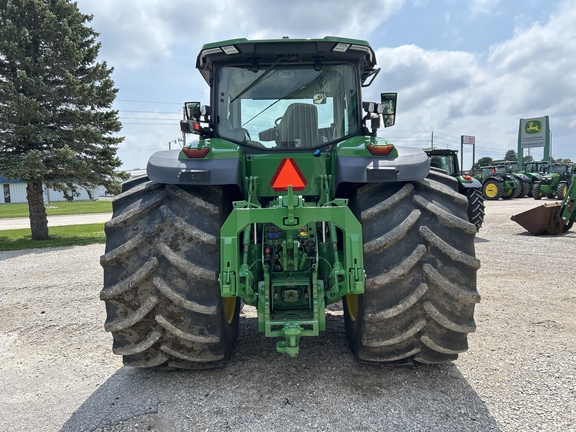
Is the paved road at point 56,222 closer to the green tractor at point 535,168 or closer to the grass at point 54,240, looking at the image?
the grass at point 54,240

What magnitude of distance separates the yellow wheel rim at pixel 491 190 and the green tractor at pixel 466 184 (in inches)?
559

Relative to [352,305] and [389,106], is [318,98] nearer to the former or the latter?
[389,106]

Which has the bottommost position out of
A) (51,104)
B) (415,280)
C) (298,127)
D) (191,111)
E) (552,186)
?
(552,186)

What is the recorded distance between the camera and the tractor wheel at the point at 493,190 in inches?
979

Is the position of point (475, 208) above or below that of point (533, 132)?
below

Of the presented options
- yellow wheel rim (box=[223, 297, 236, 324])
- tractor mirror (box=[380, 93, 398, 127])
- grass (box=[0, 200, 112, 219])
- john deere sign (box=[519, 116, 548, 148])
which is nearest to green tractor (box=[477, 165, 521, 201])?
john deere sign (box=[519, 116, 548, 148])

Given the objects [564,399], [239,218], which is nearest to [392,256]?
[239,218]

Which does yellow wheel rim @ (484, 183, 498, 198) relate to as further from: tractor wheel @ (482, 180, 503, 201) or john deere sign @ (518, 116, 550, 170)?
john deere sign @ (518, 116, 550, 170)

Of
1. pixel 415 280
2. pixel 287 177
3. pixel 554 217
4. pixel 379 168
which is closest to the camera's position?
pixel 415 280

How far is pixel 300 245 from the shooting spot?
2967mm

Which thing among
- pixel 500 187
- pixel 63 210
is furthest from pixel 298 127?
pixel 63 210

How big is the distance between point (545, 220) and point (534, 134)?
1562 inches

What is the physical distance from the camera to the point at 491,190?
25.2 meters

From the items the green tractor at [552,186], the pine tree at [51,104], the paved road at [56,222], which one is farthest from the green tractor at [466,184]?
the paved road at [56,222]
